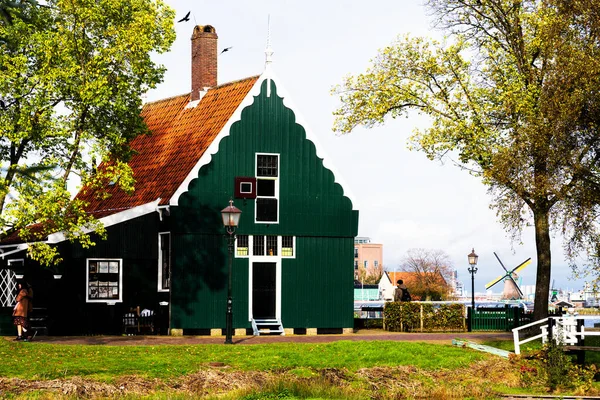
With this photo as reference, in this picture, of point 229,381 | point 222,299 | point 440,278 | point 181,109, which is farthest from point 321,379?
point 440,278

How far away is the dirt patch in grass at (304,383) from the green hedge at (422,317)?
480 inches

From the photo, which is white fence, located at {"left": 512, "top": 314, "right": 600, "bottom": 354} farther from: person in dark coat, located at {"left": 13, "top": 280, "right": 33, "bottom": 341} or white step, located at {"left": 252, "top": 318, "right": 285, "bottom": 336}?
person in dark coat, located at {"left": 13, "top": 280, "right": 33, "bottom": 341}

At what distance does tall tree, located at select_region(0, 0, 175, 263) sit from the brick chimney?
22.5 ft

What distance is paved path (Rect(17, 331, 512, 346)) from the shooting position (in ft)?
110

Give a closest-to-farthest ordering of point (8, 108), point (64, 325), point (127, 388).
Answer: point (127, 388)
point (8, 108)
point (64, 325)

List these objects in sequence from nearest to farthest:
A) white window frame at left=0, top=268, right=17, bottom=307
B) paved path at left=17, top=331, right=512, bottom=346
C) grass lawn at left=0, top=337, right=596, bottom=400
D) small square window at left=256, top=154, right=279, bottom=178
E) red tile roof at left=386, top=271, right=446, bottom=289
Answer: grass lawn at left=0, top=337, right=596, bottom=400
paved path at left=17, top=331, right=512, bottom=346
white window frame at left=0, top=268, right=17, bottom=307
small square window at left=256, top=154, right=279, bottom=178
red tile roof at left=386, top=271, right=446, bottom=289

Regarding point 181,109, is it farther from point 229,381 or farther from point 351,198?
point 229,381

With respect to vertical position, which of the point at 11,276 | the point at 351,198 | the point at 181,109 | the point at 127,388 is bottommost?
the point at 127,388

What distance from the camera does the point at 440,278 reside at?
117m

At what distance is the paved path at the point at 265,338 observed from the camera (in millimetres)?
33531

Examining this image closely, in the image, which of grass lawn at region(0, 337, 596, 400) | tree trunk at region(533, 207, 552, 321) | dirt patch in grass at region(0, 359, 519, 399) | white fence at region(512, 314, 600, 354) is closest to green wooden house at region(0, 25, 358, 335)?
tree trunk at region(533, 207, 552, 321)

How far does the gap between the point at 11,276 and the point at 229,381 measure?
45.7 ft

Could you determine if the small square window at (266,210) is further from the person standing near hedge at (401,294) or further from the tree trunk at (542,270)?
the tree trunk at (542,270)

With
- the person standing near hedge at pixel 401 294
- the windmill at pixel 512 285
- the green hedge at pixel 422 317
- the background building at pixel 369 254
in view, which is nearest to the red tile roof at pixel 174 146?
the green hedge at pixel 422 317
